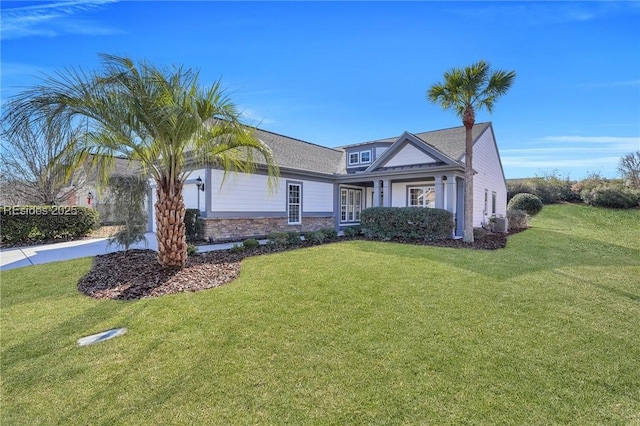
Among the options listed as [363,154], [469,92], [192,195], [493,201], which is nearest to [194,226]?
[192,195]

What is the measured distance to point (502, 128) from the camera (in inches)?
773

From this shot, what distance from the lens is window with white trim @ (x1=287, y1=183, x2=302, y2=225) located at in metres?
15.1

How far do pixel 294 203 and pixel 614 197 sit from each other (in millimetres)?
23330

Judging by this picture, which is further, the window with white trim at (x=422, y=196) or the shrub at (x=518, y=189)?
the shrub at (x=518, y=189)

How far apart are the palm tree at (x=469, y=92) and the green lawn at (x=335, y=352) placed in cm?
631

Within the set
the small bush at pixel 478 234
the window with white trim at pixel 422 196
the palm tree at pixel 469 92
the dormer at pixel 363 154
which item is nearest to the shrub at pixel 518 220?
the window with white trim at pixel 422 196

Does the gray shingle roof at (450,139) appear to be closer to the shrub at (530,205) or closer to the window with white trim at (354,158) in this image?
the window with white trim at (354,158)

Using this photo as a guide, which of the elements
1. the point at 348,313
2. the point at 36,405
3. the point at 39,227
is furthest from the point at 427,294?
the point at 39,227

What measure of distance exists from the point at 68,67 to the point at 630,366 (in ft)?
30.2

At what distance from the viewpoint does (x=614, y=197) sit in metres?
21.5

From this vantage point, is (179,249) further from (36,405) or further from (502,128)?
(502,128)

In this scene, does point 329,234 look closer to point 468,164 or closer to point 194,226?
point 194,226

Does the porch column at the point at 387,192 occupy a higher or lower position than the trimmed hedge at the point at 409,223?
higher

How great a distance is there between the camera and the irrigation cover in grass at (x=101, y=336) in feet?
12.5
